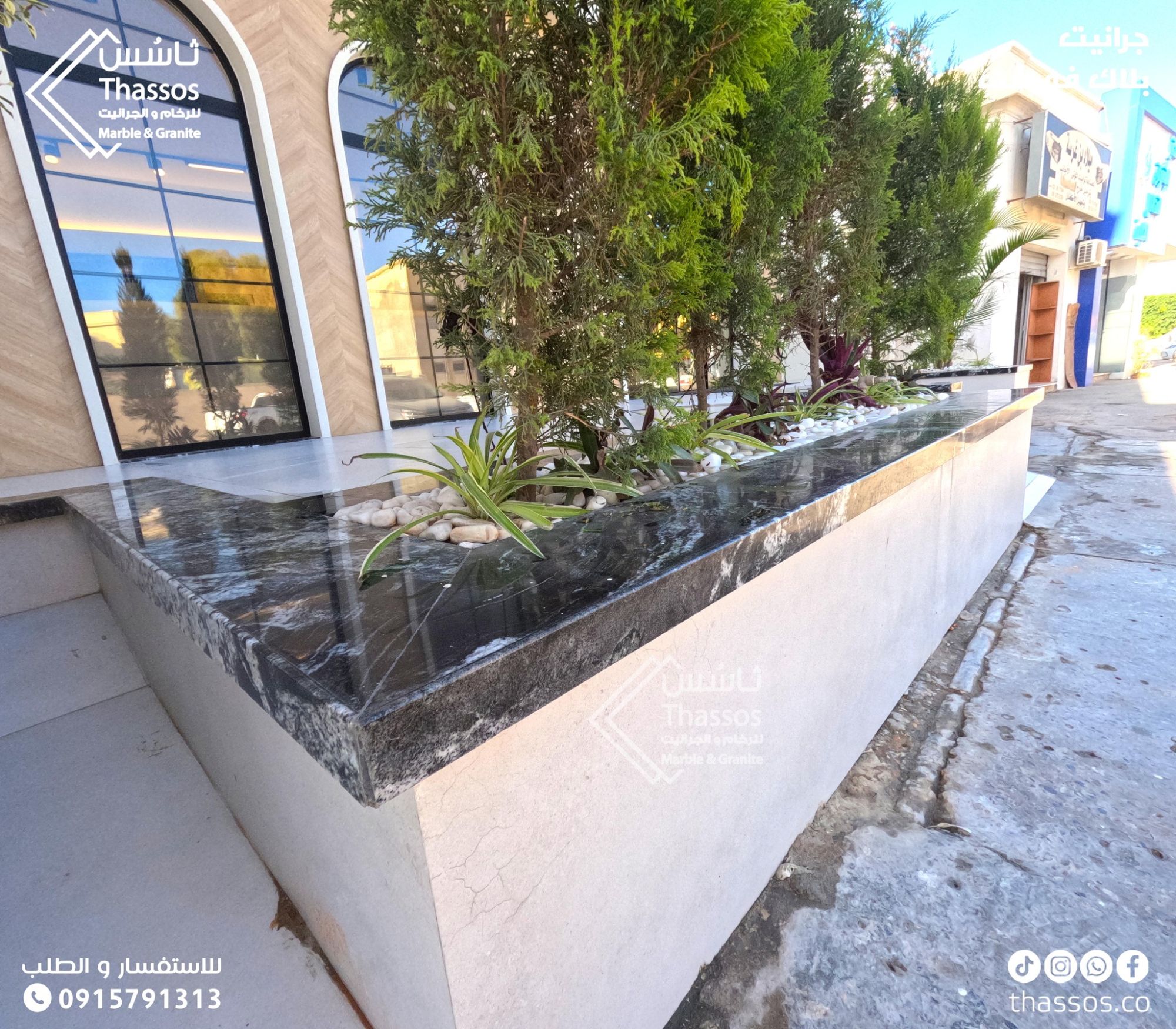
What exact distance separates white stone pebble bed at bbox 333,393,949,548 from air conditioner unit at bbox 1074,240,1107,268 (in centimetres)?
1495

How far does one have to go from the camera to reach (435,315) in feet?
5.41

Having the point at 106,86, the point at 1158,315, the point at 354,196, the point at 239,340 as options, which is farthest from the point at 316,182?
the point at 1158,315

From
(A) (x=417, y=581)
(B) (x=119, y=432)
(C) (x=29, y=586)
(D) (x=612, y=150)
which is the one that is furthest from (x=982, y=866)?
(B) (x=119, y=432)

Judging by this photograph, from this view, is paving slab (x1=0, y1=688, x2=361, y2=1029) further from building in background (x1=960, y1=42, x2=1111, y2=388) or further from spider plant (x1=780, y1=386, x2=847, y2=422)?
building in background (x1=960, y1=42, x2=1111, y2=388)

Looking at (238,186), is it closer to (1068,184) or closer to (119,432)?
(119,432)

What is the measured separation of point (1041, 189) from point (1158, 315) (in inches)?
577

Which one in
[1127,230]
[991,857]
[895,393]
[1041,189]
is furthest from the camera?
[1127,230]

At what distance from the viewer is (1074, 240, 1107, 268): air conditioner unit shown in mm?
12266

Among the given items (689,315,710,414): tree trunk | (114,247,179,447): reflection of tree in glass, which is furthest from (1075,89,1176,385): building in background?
(114,247,179,447): reflection of tree in glass

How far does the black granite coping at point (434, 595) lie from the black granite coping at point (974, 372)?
5.05 metres

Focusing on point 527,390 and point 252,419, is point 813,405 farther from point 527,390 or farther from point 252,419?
point 252,419

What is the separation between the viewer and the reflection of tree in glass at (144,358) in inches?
181

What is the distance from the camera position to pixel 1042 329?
1236 cm

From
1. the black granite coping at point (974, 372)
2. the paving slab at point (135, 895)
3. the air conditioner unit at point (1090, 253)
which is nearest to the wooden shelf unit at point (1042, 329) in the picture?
the air conditioner unit at point (1090, 253)
